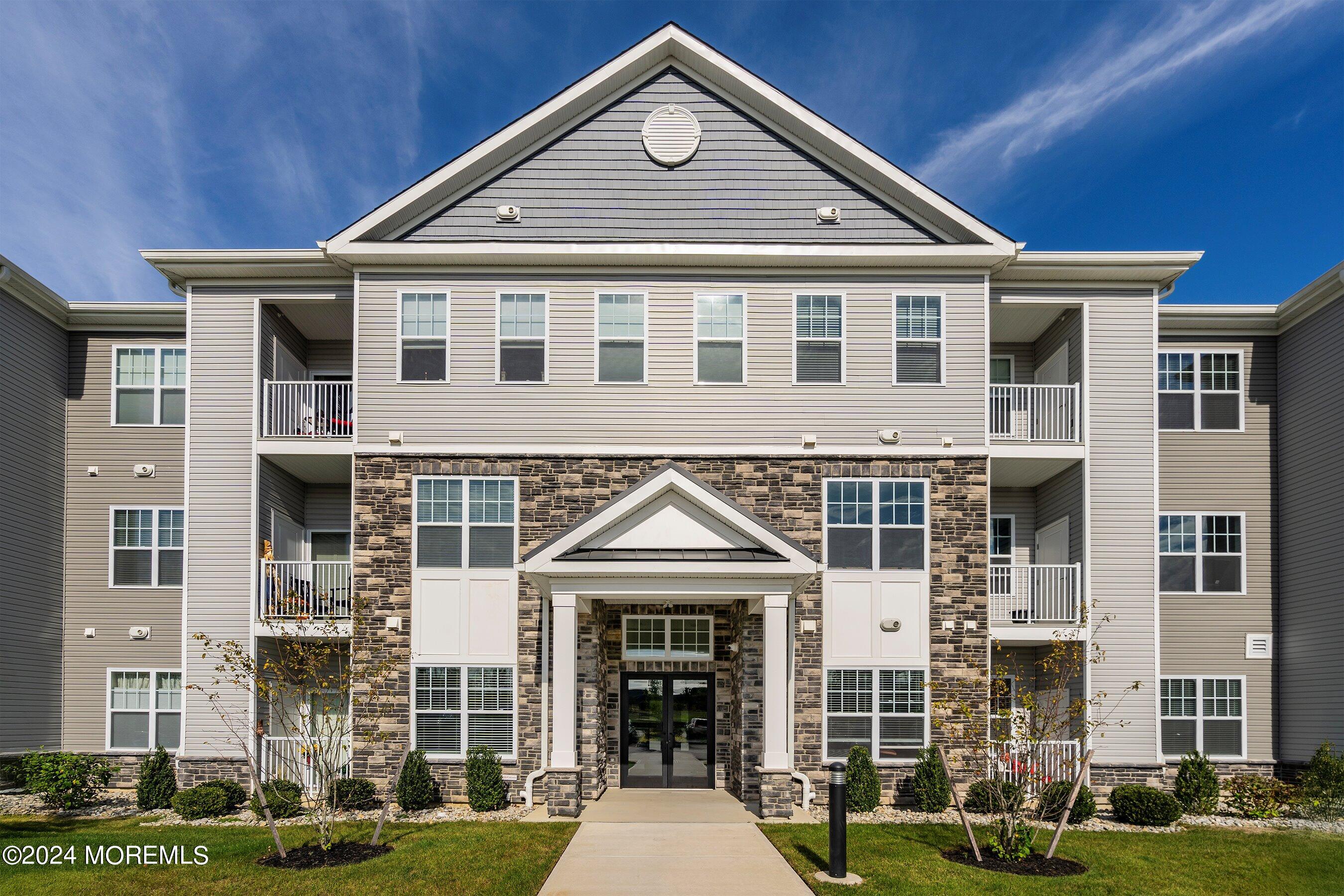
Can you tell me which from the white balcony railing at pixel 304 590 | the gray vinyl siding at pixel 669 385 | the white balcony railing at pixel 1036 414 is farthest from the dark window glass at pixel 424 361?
the white balcony railing at pixel 1036 414

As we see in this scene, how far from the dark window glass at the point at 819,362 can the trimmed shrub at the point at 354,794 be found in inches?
402

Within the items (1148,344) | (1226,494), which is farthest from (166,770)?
(1226,494)

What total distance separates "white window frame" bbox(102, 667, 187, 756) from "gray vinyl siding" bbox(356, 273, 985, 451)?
680 cm

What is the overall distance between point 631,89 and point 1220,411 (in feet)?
44.0

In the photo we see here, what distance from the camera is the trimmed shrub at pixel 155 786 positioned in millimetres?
14688

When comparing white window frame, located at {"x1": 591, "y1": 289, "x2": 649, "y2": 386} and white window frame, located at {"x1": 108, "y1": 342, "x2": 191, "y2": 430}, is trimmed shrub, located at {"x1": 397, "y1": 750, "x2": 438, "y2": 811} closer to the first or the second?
white window frame, located at {"x1": 591, "y1": 289, "x2": 649, "y2": 386}

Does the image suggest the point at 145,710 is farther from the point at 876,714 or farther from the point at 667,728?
the point at 876,714

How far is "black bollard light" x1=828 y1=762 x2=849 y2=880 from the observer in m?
10.3

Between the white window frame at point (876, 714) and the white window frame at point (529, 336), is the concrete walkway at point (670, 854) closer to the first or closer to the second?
the white window frame at point (876, 714)

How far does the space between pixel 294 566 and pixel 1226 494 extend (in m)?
18.5

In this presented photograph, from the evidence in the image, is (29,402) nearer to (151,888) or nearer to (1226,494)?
(151,888)

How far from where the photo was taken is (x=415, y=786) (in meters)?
14.0

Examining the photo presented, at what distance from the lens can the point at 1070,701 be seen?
52.3 ft

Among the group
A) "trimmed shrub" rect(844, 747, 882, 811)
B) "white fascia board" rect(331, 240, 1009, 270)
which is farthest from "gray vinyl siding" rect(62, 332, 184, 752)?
"trimmed shrub" rect(844, 747, 882, 811)
